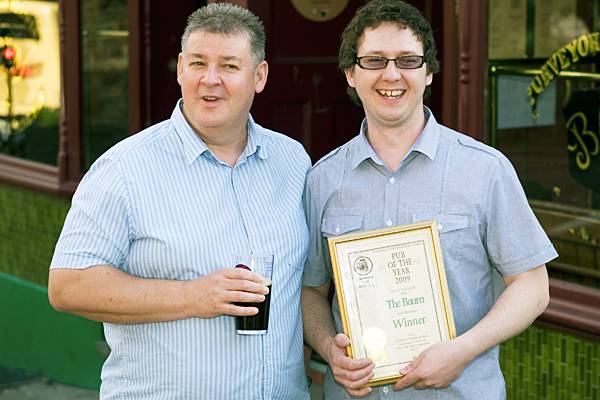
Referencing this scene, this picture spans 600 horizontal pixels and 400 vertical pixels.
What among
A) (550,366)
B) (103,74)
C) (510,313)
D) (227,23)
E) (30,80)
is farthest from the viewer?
(30,80)

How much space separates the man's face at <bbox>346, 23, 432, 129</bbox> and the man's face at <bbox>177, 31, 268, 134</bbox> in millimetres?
320

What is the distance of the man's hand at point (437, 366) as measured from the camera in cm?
281

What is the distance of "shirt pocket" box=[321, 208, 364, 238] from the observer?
3016 mm

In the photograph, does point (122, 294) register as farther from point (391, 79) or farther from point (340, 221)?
point (391, 79)

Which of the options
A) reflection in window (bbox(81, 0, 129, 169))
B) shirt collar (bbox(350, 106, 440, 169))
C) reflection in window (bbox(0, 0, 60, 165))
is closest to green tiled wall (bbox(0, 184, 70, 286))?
reflection in window (bbox(0, 0, 60, 165))

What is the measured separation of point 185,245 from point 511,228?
83cm

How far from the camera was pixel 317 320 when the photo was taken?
312 cm

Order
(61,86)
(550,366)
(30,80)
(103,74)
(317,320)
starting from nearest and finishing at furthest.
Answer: (317,320), (550,366), (103,74), (61,86), (30,80)

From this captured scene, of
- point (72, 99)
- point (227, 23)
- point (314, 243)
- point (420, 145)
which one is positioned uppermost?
point (227, 23)

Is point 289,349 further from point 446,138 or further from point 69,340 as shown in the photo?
point 69,340

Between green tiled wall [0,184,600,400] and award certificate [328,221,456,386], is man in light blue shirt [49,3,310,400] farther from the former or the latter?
green tiled wall [0,184,600,400]

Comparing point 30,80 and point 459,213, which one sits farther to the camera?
point 30,80

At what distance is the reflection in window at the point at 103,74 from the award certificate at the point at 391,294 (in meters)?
4.04

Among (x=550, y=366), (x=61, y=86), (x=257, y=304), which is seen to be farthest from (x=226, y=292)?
(x=61, y=86)
